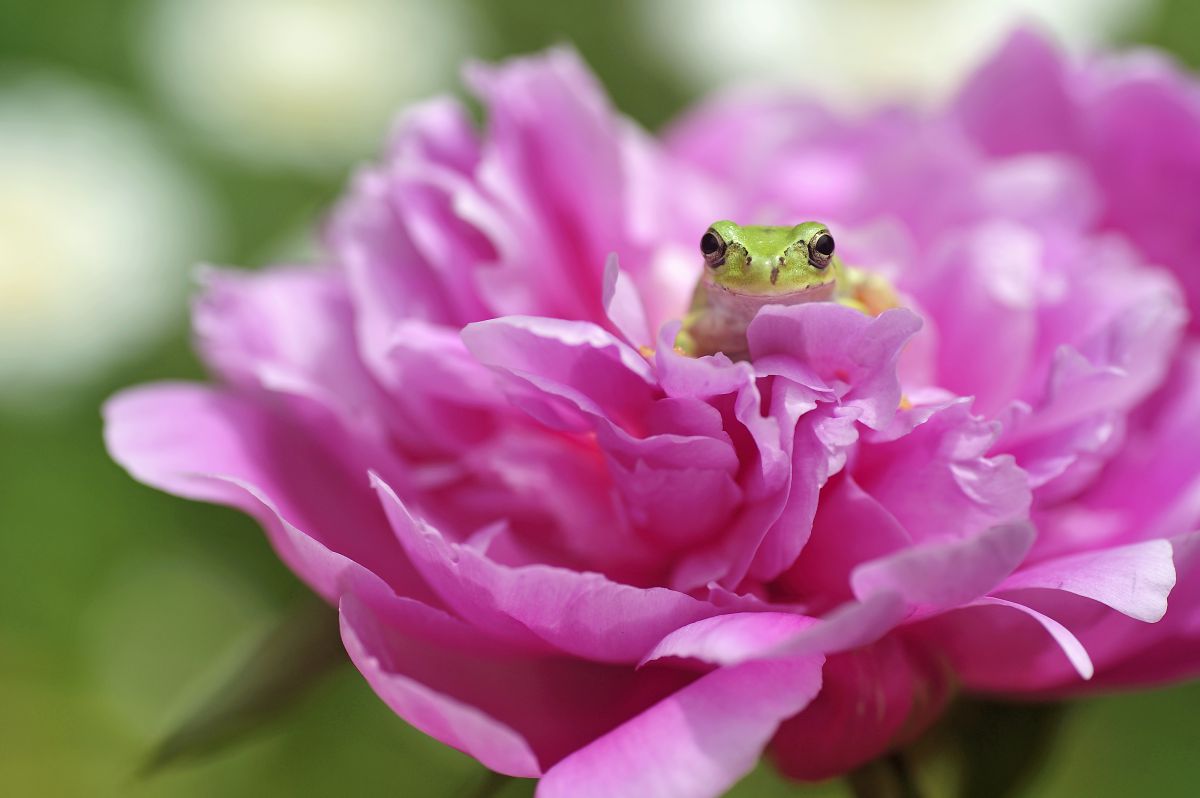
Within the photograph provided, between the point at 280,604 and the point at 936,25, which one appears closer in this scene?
the point at 280,604

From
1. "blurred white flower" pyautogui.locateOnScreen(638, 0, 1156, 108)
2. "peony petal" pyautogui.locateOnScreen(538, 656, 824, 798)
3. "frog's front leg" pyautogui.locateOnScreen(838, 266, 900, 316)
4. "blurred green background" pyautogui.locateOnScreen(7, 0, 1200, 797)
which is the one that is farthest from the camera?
"blurred white flower" pyautogui.locateOnScreen(638, 0, 1156, 108)

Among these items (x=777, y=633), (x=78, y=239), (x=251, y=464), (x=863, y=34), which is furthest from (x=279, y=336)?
(x=863, y=34)

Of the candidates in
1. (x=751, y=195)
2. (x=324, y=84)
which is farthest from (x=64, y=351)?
(x=751, y=195)

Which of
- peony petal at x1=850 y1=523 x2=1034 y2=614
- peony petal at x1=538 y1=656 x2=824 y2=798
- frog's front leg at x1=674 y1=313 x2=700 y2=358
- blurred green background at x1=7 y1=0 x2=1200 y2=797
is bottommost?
blurred green background at x1=7 y1=0 x2=1200 y2=797

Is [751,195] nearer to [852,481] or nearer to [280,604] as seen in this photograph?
[852,481]

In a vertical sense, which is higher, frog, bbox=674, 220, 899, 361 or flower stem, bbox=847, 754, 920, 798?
frog, bbox=674, 220, 899, 361

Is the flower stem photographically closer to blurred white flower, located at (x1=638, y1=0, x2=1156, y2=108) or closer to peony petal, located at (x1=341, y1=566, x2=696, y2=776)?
peony petal, located at (x1=341, y1=566, x2=696, y2=776)

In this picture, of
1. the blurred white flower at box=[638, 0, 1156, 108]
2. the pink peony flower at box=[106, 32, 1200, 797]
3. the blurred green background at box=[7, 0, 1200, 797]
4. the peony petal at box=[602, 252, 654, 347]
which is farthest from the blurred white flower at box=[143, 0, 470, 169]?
the peony petal at box=[602, 252, 654, 347]

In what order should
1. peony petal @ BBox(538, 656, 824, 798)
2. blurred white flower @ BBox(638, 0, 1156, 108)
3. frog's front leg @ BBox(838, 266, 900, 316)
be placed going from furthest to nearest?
blurred white flower @ BBox(638, 0, 1156, 108) < frog's front leg @ BBox(838, 266, 900, 316) < peony petal @ BBox(538, 656, 824, 798)
